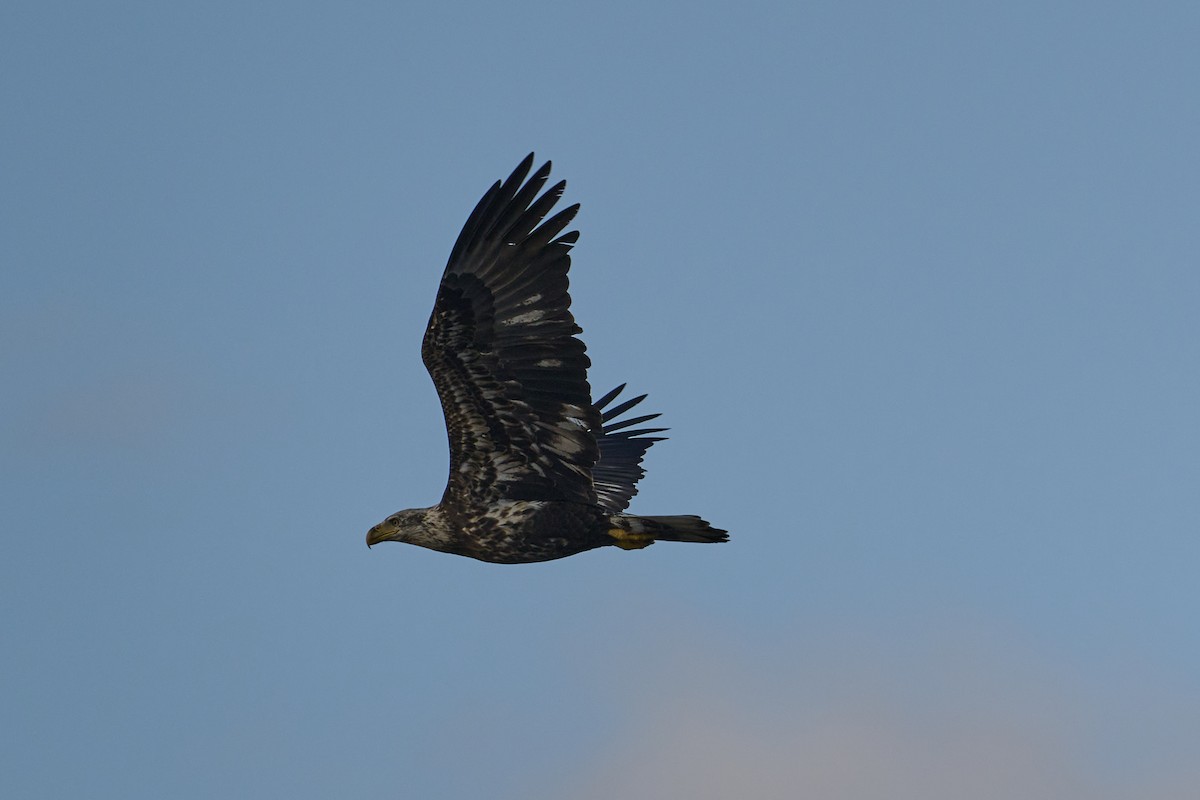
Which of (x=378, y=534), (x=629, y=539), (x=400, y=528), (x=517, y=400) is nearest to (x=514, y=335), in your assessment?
(x=517, y=400)

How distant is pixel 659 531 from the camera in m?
16.7

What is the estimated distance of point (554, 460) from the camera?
55.7ft

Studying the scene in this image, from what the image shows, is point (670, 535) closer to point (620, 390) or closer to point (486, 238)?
point (486, 238)

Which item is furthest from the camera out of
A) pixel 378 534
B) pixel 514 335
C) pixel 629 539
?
pixel 378 534

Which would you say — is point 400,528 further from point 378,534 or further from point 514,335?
point 514,335

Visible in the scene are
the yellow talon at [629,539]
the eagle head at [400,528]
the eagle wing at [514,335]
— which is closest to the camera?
the eagle wing at [514,335]

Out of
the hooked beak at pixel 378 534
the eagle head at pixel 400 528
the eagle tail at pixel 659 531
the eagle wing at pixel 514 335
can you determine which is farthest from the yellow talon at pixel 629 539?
the hooked beak at pixel 378 534

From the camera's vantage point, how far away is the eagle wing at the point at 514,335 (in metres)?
16.2

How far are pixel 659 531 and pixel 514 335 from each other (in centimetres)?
222

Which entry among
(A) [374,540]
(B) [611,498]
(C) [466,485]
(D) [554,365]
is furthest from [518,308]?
(B) [611,498]

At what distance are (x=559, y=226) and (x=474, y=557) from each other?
343 centimetres

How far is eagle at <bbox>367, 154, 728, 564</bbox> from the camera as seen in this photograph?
53.4ft

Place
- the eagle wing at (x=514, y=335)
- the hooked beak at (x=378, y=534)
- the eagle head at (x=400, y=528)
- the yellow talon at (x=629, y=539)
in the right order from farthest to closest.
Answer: the hooked beak at (x=378, y=534) → the eagle head at (x=400, y=528) → the yellow talon at (x=629, y=539) → the eagle wing at (x=514, y=335)

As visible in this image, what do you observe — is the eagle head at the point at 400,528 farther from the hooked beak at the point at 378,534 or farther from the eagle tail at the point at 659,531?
the eagle tail at the point at 659,531
